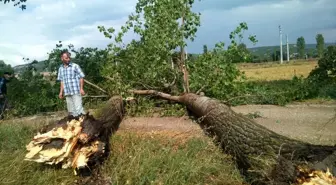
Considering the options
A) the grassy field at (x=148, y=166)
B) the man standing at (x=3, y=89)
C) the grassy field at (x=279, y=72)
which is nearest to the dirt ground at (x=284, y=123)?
the grassy field at (x=148, y=166)

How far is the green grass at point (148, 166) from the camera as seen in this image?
4824mm

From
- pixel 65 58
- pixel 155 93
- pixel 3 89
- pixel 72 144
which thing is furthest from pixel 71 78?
pixel 3 89

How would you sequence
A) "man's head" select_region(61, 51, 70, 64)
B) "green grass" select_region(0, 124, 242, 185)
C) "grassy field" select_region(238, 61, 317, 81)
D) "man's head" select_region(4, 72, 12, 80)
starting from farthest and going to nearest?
"grassy field" select_region(238, 61, 317, 81) → "man's head" select_region(4, 72, 12, 80) → "man's head" select_region(61, 51, 70, 64) → "green grass" select_region(0, 124, 242, 185)

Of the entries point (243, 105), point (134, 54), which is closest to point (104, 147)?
point (134, 54)

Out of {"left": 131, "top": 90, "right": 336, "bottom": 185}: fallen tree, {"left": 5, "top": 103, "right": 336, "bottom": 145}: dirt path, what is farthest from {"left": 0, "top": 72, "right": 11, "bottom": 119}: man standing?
{"left": 131, "top": 90, "right": 336, "bottom": 185}: fallen tree

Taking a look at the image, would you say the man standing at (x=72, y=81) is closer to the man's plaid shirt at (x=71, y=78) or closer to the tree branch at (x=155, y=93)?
the man's plaid shirt at (x=71, y=78)

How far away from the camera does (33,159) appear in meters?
5.04

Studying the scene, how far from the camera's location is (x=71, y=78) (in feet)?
26.6

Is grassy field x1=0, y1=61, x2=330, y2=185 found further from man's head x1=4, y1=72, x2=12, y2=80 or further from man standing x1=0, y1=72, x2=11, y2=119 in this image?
man's head x1=4, y1=72, x2=12, y2=80

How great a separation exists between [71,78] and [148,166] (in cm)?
379

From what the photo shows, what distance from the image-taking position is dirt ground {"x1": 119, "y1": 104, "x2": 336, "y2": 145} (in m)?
6.94

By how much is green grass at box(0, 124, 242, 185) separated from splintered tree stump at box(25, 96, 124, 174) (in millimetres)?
154

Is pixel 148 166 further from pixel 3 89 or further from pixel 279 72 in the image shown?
pixel 279 72

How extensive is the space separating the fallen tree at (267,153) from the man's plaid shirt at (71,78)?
289cm
